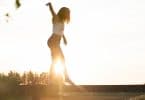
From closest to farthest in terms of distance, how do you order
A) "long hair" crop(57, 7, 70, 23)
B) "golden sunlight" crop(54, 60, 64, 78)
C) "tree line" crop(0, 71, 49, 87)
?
"long hair" crop(57, 7, 70, 23) → "golden sunlight" crop(54, 60, 64, 78) → "tree line" crop(0, 71, 49, 87)

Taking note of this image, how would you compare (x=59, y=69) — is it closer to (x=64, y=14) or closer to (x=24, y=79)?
(x=64, y=14)

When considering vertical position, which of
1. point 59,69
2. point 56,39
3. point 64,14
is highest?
Answer: point 64,14

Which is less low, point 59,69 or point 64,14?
point 64,14

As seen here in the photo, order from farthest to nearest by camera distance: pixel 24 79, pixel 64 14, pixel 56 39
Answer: pixel 24 79
pixel 56 39
pixel 64 14

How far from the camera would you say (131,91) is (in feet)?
51.9

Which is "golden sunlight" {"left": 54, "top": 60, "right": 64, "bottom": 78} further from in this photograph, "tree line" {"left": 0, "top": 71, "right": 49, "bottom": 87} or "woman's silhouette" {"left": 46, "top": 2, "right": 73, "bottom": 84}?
"tree line" {"left": 0, "top": 71, "right": 49, "bottom": 87}

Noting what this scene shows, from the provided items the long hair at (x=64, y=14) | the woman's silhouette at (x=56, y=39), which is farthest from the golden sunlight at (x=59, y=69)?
the long hair at (x=64, y=14)

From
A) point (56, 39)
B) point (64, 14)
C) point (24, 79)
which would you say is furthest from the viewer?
point (24, 79)

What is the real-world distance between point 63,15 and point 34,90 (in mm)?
1925

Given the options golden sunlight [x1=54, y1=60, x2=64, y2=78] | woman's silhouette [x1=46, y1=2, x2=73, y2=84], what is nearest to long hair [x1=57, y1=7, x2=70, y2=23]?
woman's silhouette [x1=46, y1=2, x2=73, y2=84]

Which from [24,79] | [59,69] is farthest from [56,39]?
[24,79]

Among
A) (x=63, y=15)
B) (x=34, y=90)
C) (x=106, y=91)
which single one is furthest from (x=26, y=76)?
(x=63, y=15)

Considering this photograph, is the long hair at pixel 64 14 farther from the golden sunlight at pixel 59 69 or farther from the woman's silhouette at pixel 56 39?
the golden sunlight at pixel 59 69

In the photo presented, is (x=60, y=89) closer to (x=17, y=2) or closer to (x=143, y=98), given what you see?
(x=17, y=2)
